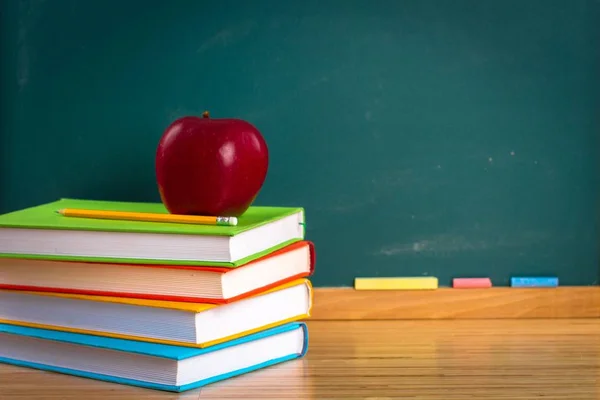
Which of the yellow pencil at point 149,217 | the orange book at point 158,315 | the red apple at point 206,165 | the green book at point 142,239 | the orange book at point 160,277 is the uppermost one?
the red apple at point 206,165

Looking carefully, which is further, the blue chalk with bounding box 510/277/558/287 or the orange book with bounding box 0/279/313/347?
the blue chalk with bounding box 510/277/558/287

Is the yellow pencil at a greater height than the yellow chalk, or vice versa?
the yellow pencil

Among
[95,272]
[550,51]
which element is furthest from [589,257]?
[95,272]

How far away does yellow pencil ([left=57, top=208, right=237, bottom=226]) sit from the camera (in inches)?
42.4

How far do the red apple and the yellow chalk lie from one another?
306mm

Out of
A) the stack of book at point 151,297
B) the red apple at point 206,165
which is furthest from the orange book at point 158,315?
the red apple at point 206,165

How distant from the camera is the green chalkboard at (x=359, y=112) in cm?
133

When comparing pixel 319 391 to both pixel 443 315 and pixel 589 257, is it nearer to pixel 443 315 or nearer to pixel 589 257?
pixel 443 315

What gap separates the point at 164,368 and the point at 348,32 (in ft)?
1.87

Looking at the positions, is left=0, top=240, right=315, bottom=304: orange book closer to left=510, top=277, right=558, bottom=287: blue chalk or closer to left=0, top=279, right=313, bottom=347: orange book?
left=0, top=279, right=313, bottom=347: orange book

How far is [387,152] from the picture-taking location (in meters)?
1.35

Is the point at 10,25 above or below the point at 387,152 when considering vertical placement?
above

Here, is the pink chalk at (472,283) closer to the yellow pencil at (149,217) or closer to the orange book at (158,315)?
the orange book at (158,315)

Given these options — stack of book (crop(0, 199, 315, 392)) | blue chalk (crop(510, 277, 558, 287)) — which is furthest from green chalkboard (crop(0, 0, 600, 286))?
stack of book (crop(0, 199, 315, 392))
